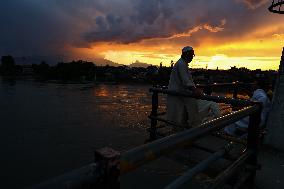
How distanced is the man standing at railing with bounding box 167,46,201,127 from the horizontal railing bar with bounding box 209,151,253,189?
193 cm

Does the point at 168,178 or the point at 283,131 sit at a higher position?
the point at 283,131

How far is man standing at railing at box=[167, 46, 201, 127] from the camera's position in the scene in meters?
5.11

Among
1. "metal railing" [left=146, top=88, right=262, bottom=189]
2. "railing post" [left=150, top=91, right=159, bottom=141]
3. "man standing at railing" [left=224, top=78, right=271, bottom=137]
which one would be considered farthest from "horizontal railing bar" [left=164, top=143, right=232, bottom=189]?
"man standing at railing" [left=224, top=78, right=271, bottom=137]

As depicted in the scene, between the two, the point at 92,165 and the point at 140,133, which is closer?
the point at 92,165

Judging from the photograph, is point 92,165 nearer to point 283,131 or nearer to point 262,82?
point 283,131

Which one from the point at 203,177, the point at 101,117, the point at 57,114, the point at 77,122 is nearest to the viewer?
the point at 203,177

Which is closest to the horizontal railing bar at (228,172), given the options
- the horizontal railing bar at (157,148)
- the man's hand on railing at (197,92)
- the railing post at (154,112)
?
the horizontal railing bar at (157,148)

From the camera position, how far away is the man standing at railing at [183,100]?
5109 mm

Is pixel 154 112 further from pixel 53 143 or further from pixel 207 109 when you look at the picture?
pixel 53 143

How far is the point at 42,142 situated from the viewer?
44.8 feet

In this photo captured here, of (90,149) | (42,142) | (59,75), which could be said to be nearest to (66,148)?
(90,149)

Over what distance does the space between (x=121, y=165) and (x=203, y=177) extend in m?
4.70

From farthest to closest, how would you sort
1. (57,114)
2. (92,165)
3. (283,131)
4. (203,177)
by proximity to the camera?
1. (57,114)
2. (203,177)
3. (283,131)
4. (92,165)

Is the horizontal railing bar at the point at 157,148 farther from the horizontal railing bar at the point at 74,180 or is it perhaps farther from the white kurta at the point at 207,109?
the white kurta at the point at 207,109
